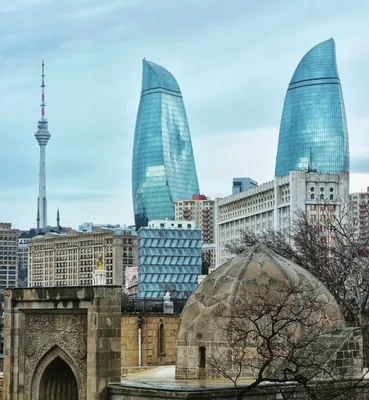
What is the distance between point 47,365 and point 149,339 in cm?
928

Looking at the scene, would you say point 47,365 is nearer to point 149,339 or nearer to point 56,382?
point 56,382

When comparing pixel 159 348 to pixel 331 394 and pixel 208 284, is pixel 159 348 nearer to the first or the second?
pixel 208 284

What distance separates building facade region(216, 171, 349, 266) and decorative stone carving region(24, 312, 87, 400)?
119001 millimetres

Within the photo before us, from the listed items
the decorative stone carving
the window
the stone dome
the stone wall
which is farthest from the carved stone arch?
the stone wall

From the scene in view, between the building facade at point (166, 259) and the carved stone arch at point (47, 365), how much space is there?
148 m

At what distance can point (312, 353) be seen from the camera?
22062mm

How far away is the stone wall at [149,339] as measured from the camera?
33.1 m

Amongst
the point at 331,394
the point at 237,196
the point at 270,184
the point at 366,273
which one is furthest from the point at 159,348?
the point at 237,196

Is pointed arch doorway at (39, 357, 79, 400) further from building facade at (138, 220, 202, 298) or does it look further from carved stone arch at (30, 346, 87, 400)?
building facade at (138, 220, 202, 298)

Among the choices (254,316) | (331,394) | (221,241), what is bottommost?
(331,394)

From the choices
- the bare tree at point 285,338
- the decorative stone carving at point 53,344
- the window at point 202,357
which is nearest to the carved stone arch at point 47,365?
the decorative stone carving at point 53,344

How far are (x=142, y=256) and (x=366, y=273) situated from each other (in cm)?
14231

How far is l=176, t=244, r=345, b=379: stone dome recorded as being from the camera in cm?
2380

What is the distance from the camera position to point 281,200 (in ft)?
536
